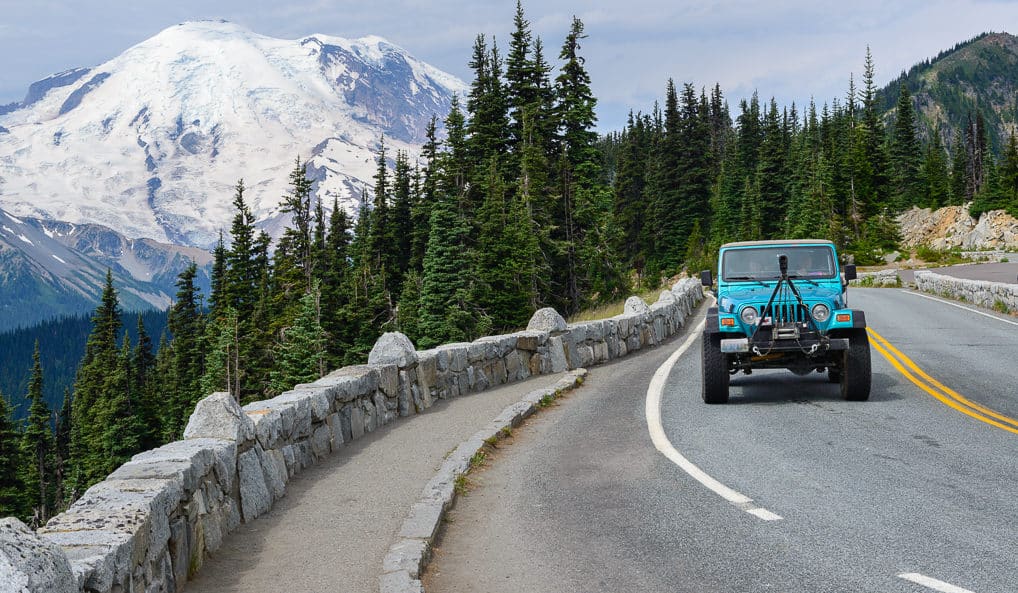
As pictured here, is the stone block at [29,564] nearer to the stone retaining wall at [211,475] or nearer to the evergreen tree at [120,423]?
the stone retaining wall at [211,475]

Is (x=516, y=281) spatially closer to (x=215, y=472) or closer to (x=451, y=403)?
(x=451, y=403)

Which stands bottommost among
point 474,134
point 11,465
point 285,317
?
point 11,465

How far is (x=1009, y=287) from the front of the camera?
25641mm

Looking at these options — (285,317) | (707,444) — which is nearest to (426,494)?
(707,444)

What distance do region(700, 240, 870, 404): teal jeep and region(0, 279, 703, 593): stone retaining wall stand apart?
14.0 ft

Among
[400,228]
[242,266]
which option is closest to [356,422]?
[400,228]

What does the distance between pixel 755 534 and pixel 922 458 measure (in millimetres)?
3136

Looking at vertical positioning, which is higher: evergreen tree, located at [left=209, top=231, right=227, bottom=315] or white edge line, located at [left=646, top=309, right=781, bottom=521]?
evergreen tree, located at [left=209, top=231, right=227, bottom=315]

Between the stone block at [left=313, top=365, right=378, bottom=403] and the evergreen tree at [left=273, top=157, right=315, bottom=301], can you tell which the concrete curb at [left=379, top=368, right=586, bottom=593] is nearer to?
the stone block at [left=313, top=365, right=378, bottom=403]

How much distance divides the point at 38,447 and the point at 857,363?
306 feet

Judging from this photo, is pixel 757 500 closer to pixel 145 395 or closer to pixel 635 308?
pixel 635 308

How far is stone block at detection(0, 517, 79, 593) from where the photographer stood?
122 inches

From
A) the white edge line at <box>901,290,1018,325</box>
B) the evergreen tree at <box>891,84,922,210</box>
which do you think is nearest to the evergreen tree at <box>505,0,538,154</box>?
the white edge line at <box>901,290,1018,325</box>

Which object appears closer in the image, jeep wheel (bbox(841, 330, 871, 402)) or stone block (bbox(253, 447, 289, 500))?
stone block (bbox(253, 447, 289, 500))
